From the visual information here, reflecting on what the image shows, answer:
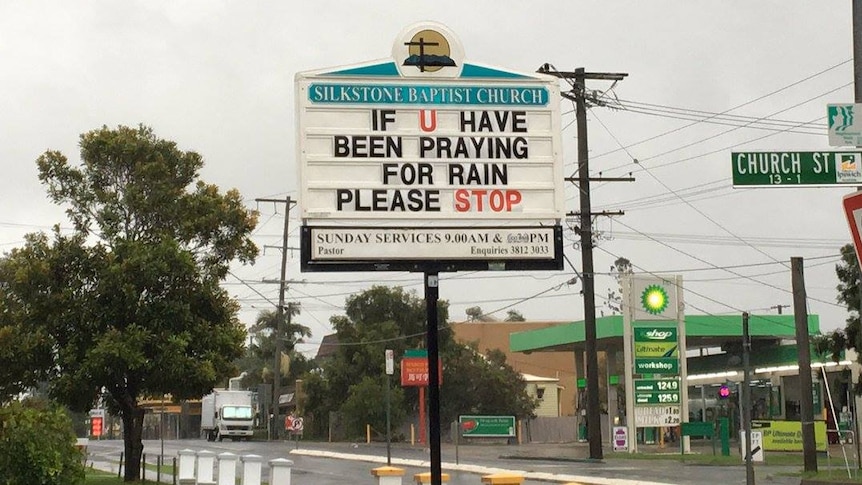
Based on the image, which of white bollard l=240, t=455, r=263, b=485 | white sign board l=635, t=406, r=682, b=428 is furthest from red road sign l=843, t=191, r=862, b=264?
white sign board l=635, t=406, r=682, b=428

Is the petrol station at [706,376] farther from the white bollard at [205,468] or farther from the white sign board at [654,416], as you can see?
the white bollard at [205,468]

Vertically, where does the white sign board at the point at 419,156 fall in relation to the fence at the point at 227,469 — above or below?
above

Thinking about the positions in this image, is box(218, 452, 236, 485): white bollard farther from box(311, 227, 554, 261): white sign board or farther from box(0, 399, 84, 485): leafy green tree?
box(311, 227, 554, 261): white sign board

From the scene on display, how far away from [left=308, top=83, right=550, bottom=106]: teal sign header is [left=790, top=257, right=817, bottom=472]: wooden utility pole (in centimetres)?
2239

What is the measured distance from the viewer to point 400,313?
76.0 m

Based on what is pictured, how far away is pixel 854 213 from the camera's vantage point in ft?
21.7

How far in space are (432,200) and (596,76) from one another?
31.6 m

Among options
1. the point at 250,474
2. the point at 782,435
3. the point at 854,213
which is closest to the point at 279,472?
the point at 250,474

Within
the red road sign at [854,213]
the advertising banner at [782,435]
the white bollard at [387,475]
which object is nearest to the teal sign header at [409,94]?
the white bollard at [387,475]

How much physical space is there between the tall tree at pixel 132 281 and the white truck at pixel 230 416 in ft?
143

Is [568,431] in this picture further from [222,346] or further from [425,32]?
[425,32]

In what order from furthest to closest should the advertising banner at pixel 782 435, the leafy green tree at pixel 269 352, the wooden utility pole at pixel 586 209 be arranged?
the leafy green tree at pixel 269 352, the advertising banner at pixel 782 435, the wooden utility pole at pixel 586 209

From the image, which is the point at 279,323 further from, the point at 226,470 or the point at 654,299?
the point at 226,470

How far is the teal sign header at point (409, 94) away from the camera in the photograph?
1438 cm
